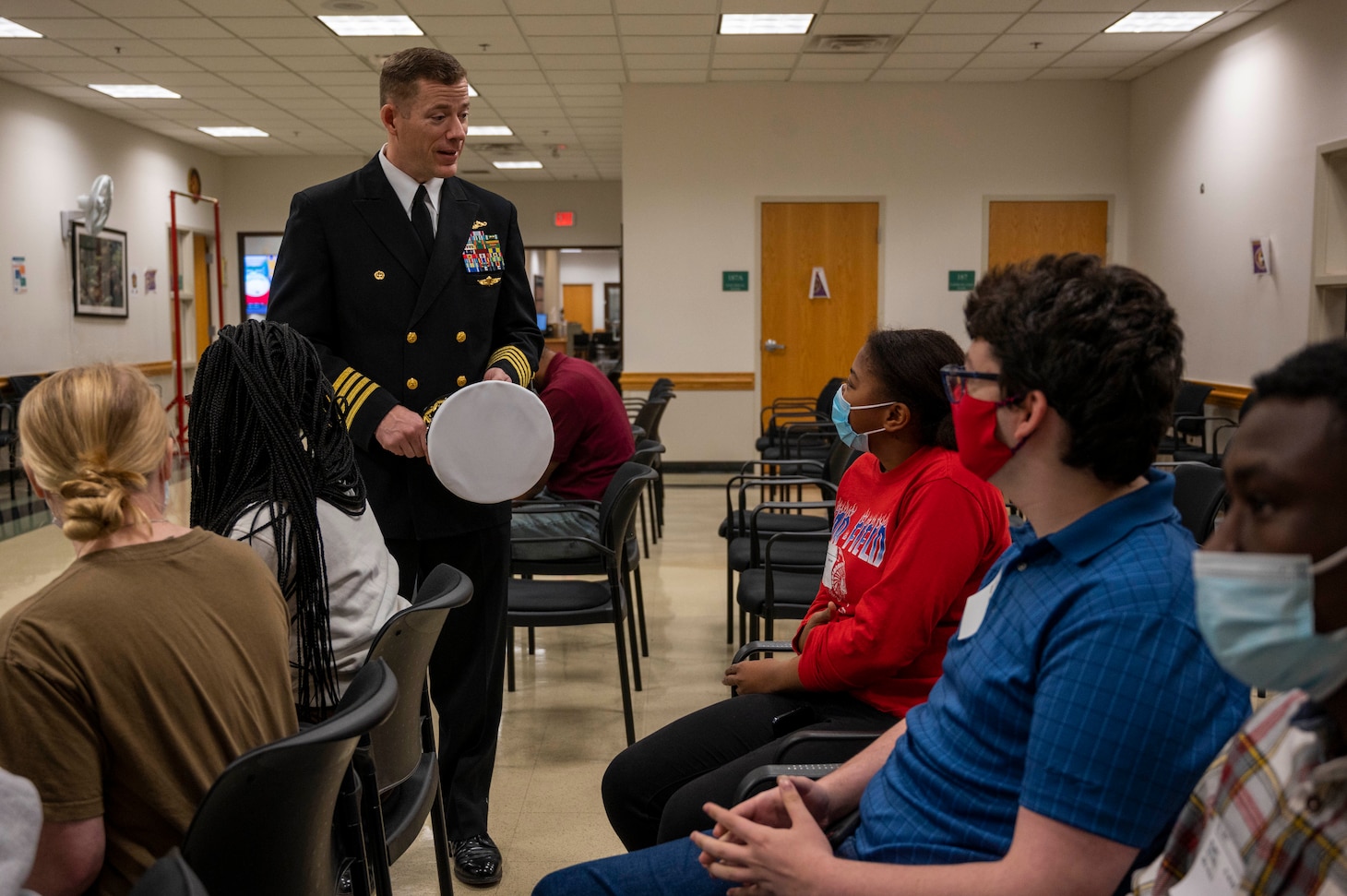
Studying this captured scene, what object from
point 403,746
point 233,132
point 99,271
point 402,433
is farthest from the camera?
point 233,132

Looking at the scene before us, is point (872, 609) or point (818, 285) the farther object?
point (818, 285)

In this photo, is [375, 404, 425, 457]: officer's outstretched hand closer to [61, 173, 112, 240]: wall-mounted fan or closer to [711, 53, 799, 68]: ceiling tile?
[711, 53, 799, 68]: ceiling tile

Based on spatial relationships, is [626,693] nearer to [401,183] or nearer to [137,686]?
[401,183]

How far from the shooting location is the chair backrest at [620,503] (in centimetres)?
298

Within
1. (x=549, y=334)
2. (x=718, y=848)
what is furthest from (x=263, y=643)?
(x=549, y=334)

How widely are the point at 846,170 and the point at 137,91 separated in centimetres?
584

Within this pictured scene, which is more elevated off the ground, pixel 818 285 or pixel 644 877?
pixel 818 285

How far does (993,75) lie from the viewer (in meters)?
7.93

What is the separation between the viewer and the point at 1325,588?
0.70 m

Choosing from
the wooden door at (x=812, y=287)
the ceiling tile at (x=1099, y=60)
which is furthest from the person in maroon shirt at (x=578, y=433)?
the ceiling tile at (x=1099, y=60)

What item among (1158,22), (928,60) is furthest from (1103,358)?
(928,60)

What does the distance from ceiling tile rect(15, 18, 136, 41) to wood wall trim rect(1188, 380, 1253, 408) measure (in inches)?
293

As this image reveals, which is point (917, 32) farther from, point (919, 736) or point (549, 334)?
point (549, 334)

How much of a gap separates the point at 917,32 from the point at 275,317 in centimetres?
578
